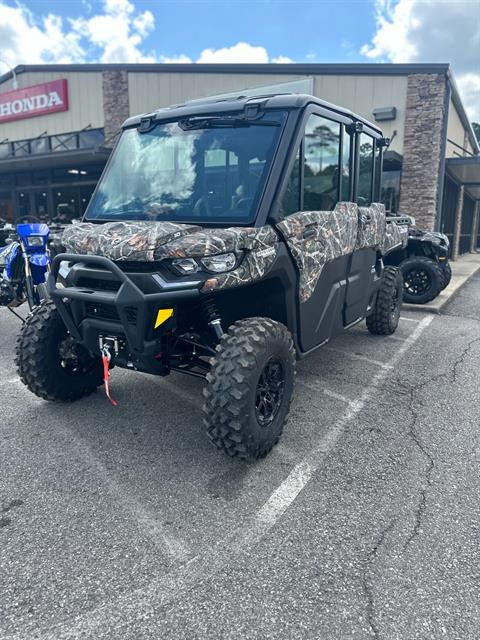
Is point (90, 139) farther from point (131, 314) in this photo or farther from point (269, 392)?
point (269, 392)

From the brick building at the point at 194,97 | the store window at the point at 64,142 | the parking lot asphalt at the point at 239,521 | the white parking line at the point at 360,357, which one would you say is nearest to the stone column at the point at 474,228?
the brick building at the point at 194,97

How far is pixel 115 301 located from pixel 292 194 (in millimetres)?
1494

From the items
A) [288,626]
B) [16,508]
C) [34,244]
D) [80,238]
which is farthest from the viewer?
[34,244]

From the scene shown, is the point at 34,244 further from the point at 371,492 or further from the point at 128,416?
the point at 371,492

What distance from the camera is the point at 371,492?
2990 mm

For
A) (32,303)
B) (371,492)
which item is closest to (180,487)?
(371,492)

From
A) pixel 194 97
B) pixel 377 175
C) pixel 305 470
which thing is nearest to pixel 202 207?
pixel 305 470

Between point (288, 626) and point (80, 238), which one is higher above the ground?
point (80, 238)

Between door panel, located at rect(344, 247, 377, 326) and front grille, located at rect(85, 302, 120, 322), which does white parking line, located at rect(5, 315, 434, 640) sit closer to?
front grille, located at rect(85, 302, 120, 322)

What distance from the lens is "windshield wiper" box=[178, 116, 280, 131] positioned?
138 inches

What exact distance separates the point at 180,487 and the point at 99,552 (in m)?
0.69

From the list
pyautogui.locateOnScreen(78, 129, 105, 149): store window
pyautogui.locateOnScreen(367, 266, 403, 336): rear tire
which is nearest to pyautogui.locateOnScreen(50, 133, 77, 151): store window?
pyautogui.locateOnScreen(78, 129, 105, 149): store window

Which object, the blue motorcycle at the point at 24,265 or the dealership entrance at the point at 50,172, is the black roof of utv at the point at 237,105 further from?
the dealership entrance at the point at 50,172

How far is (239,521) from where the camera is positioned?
2707 mm
